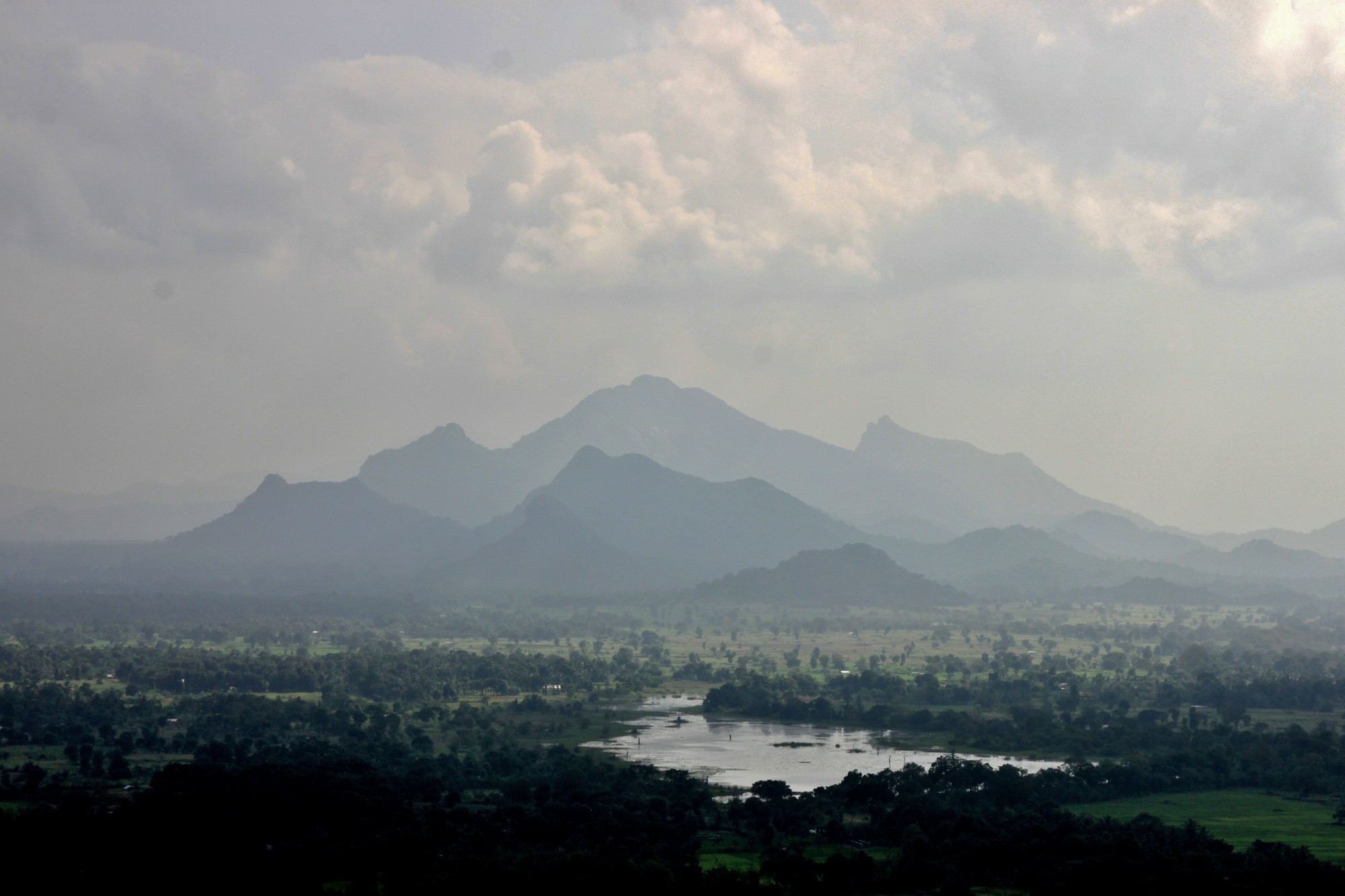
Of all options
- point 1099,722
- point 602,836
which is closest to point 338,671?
point 1099,722

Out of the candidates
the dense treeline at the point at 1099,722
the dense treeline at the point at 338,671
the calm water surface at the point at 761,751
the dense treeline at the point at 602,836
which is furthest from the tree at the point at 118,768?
the dense treeline at the point at 1099,722

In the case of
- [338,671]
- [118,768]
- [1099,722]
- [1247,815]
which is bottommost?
[118,768]

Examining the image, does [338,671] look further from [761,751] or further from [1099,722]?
[1099,722]

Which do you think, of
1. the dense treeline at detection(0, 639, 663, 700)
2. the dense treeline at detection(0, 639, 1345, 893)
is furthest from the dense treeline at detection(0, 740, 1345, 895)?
the dense treeline at detection(0, 639, 663, 700)

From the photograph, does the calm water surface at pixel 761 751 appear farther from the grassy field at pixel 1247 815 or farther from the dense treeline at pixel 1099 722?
the grassy field at pixel 1247 815

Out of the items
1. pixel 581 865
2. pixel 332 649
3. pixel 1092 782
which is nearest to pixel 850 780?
pixel 1092 782

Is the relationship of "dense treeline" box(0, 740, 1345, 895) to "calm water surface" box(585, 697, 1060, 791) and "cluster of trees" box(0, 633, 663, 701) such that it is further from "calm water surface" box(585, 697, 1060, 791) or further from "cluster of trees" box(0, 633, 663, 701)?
"cluster of trees" box(0, 633, 663, 701)
